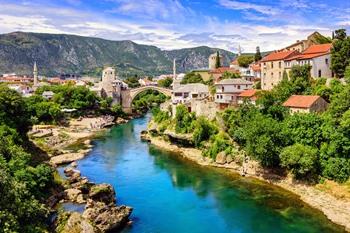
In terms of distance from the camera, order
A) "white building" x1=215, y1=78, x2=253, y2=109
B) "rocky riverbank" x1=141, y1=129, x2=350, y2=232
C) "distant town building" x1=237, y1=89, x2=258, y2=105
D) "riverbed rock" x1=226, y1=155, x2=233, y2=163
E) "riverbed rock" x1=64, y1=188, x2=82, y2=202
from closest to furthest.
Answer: "rocky riverbank" x1=141, y1=129, x2=350, y2=232
"riverbed rock" x1=64, y1=188, x2=82, y2=202
"riverbed rock" x1=226, y1=155, x2=233, y2=163
"distant town building" x1=237, y1=89, x2=258, y2=105
"white building" x1=215, y1=78, x2=253, y2=109

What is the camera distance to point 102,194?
106ft

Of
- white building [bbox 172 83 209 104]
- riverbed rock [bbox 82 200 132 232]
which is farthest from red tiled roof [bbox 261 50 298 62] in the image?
riverbed rock [bbox 82 200 132 232]

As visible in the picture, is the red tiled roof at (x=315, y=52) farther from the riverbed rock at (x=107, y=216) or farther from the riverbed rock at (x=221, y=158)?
the riverbed rock at (x=107, y=216)

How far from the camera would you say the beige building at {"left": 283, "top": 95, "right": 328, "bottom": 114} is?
3934cm

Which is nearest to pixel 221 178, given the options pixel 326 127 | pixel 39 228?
pixel 326 127

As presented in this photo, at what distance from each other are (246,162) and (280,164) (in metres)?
5.00

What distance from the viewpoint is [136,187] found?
1459 inches

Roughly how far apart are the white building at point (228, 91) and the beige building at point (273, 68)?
86.3 inches

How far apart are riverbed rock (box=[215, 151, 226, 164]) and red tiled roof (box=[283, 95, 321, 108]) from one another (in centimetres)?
812

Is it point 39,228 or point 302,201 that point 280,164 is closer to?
point 302,201

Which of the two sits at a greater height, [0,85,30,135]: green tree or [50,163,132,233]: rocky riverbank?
[0,85,30,135]: green tree

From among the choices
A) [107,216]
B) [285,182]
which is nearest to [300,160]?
[285,182]

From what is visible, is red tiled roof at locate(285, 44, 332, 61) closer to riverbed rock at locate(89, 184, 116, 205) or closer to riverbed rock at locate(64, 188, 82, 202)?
riverbed rock at locate(89, 184, 116, 205)

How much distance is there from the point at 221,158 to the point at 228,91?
471 inches
